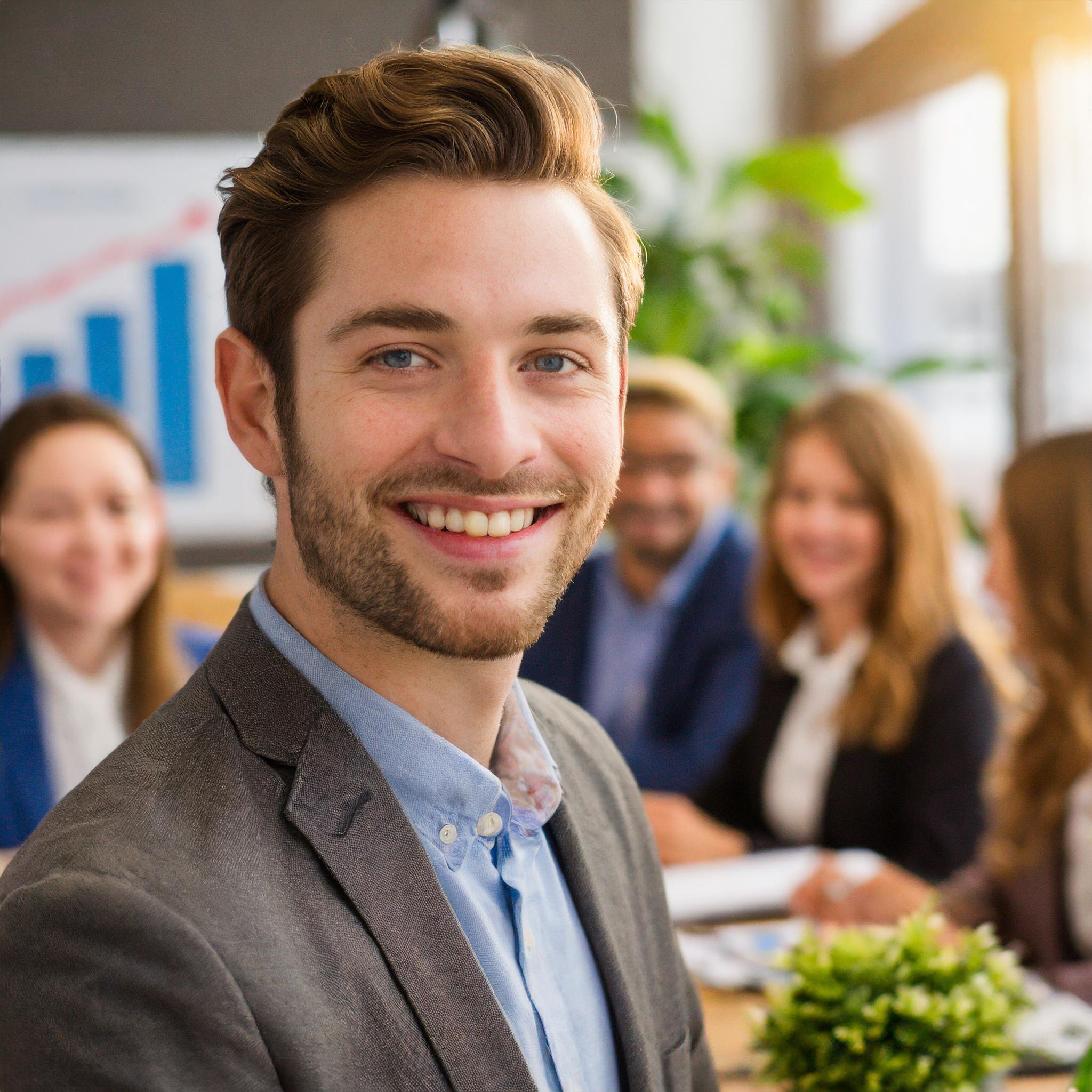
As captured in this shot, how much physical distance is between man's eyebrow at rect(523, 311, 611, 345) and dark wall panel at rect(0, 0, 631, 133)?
138 inches

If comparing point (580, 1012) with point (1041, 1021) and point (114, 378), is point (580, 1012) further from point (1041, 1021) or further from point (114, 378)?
point (114, 378)

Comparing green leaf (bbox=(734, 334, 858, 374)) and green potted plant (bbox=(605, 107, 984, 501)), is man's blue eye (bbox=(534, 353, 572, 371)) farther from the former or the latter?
green leaf (bbox=(734, 334, 858, 374))

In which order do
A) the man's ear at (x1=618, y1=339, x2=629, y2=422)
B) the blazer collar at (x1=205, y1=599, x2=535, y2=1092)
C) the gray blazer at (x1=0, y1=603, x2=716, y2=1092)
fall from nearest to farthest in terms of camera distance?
the gray blazer at (x1=0, y1=603, x2=716, y2=1092) < the blazer collar at (x1=205, y1=599, x2=535, y2=1092) < the man's ear at (x1=618, y1=339, x2=629, y2=422)

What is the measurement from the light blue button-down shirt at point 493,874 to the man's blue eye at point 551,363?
0.30m

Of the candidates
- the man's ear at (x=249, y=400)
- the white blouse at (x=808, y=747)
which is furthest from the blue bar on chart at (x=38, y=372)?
the man's ear at (x=249, y=400)

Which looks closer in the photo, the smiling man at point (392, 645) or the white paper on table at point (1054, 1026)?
the smiling man at point (392, 645)

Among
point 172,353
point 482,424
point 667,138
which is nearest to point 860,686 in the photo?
point 482,424

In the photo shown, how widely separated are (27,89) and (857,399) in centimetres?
316

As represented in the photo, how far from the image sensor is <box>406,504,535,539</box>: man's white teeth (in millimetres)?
958

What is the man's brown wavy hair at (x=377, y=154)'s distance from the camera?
3.14 feet

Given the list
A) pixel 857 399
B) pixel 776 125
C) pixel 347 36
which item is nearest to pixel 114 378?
pixel 347 36

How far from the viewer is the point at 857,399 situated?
116 inches

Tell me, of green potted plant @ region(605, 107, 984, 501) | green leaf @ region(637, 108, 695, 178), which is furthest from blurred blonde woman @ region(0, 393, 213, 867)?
green leaf @ region(637, 108, 695, 178)

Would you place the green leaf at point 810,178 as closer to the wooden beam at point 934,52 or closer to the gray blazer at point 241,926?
the wooden beam at point 934,52
